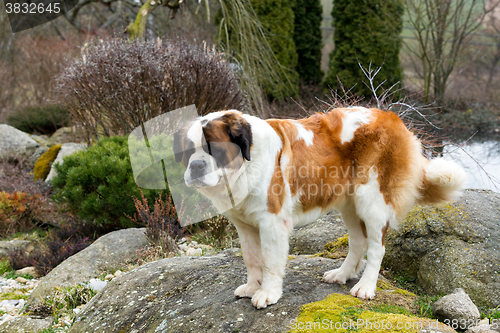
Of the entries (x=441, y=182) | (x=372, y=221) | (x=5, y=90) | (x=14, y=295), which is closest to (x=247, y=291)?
(x=372, y=221)

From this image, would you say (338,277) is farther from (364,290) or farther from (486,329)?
(486,329)

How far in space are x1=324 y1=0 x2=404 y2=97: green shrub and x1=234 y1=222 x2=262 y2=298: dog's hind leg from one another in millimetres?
11141

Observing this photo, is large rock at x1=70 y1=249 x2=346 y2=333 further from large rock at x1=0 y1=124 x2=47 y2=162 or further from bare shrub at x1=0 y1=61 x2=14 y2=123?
bare shrub at x1=0 y1=61 x2=14 y2=123

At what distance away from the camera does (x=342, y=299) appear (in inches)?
114

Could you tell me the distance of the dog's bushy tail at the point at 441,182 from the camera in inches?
125

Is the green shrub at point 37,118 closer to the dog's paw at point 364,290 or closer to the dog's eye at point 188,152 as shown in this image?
the dog's eye at point 188,152

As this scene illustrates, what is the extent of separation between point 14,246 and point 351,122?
563 centimetres

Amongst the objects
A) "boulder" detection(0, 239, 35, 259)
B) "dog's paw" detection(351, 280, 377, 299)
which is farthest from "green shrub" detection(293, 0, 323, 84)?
"dog's paw" detection(351, 280, 377, 299)

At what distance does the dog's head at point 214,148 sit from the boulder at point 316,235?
98.1 inches

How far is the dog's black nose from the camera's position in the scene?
246 centimetres

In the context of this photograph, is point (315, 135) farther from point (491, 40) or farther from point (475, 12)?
point (491, 40)

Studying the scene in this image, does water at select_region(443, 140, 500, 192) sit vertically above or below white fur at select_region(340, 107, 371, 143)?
below

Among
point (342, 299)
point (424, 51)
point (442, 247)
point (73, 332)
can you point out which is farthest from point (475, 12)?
point (73, 332)

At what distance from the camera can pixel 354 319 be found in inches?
103
